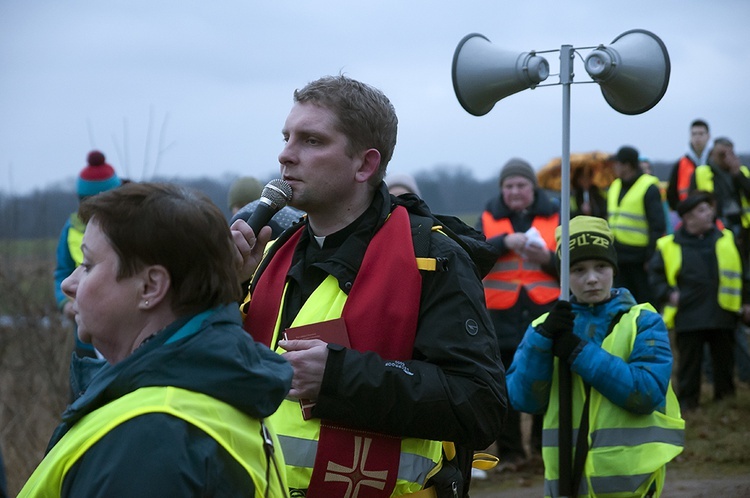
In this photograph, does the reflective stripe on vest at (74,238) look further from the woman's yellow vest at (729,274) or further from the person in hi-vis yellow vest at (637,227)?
the woman's yellow vest at (729,274)

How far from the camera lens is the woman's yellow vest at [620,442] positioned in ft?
15.7

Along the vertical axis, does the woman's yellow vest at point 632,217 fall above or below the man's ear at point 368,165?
below

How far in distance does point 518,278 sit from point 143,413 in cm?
601

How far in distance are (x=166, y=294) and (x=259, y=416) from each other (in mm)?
347

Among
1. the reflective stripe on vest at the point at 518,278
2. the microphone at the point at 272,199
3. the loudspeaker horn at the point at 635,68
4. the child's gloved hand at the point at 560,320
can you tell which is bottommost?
the reflective stripe on vest at the point at 518,278

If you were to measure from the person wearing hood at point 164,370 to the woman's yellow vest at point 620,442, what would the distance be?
275 cm

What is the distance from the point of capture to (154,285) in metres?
2.32

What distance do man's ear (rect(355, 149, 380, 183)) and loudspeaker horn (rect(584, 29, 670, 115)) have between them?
1563 mm

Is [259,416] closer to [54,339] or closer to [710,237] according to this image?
[54,339]

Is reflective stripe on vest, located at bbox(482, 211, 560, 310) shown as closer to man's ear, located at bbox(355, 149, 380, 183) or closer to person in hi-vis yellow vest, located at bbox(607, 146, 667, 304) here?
person in hi-vis yellow vest, located at bbox(607, 146, 667, 304)

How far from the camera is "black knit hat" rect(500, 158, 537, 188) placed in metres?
8.09

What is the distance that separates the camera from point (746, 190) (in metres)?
12.6

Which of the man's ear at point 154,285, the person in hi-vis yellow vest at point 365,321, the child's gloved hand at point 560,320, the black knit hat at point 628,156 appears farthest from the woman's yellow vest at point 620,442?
the black knit hat at point 628,156

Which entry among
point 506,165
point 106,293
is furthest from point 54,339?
point 106,293
